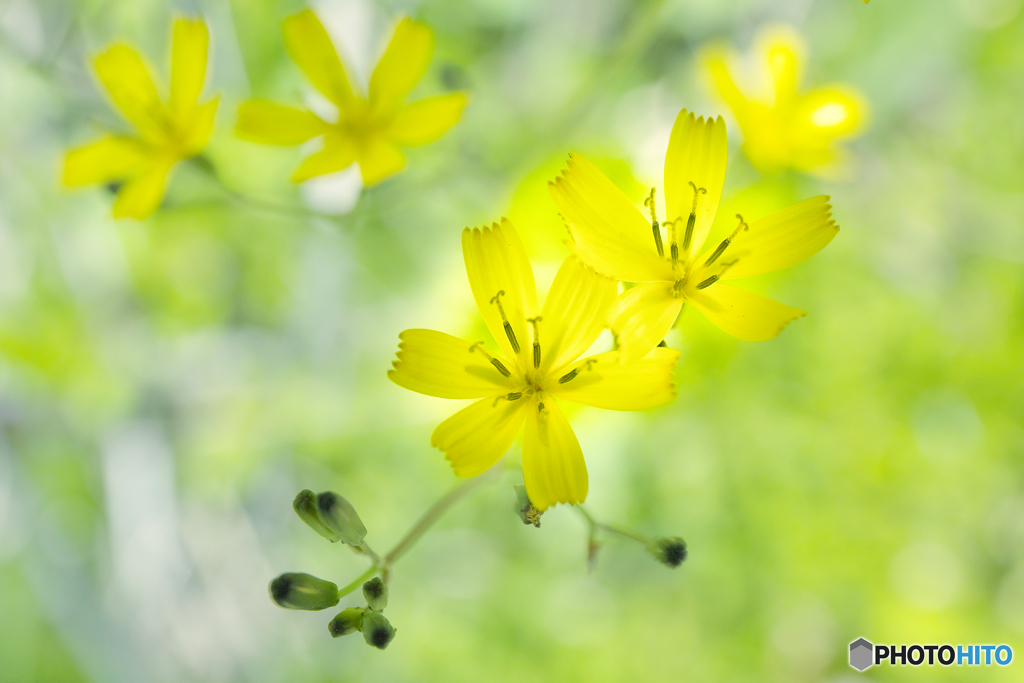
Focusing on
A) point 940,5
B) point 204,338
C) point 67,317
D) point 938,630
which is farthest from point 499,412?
point 940,5

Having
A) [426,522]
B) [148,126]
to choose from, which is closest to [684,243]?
[426,522]

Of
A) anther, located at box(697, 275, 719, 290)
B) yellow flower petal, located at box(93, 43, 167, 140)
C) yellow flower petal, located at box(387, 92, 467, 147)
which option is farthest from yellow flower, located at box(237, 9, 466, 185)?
anther, located at box(697, 275, 719, 290)

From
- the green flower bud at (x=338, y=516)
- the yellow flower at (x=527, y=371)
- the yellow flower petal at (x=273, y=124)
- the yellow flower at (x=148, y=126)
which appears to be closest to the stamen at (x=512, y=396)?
the yellow flower at (x=527, y=371)

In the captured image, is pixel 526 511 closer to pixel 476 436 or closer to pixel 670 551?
pixel 476 436

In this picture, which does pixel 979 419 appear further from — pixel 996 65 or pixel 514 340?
pixel 514 340

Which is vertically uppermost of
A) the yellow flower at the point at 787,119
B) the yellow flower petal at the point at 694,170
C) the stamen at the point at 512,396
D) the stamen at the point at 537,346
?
the yellow flower at the point at 787,119

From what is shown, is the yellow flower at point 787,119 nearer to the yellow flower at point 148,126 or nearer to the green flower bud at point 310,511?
the yellow flower at point 148,126

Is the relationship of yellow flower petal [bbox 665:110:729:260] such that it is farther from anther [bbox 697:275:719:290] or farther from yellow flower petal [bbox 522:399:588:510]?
yellow flower petal [bbox 522:399:588:510]
